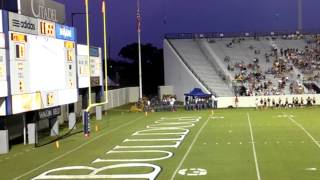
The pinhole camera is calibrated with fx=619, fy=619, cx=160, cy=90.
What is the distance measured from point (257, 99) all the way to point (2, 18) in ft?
101

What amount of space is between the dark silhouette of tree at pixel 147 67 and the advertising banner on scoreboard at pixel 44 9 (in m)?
44.4

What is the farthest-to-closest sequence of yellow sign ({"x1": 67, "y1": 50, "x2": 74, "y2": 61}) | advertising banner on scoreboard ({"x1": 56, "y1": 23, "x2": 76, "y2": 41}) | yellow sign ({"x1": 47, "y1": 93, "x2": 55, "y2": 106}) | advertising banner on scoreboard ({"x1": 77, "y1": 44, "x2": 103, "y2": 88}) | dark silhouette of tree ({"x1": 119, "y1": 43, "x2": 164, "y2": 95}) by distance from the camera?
dark silhouette of tree ({"x1": 119, "y1": 43, "x2": 164, "y2": 95}) < advertising banner on scoreboard ({"x1": 77, "y1": 44, "x2": 103, "y2": 88}) < yellow sign ({"x1": 67, "y1": 50, "x2": 74, "y2": 61}) < advertising banner on scoreboard ({"x1": 56, "y1": 23, "x2": 76, "y2": 41}) < yellow sign ({"x1": 47, "y1": 93, "x2": 55, "y2": 106})

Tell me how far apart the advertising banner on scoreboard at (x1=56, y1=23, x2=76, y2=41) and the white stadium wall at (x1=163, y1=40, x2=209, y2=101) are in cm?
2486

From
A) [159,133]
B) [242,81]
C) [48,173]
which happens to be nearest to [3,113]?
[48,173]

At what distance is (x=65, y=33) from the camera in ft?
95.5

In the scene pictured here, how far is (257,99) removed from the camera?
4984 centimetres

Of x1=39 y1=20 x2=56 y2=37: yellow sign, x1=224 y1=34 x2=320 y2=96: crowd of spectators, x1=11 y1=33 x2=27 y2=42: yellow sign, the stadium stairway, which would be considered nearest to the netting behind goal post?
x1=39 y1=20 x2=56 y2=37: yellow sign

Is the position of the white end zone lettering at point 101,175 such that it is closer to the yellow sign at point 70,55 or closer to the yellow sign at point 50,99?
the yellow sign at point 50,99

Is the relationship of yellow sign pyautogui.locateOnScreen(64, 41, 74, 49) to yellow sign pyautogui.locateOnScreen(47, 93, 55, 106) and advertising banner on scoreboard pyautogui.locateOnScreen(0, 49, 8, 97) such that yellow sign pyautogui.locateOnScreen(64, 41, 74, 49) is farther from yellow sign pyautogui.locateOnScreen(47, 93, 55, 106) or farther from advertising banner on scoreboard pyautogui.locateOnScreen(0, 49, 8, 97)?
advertising banner on scoreboard pyautogui.locateOnScreen(0, 49, 8, 97)

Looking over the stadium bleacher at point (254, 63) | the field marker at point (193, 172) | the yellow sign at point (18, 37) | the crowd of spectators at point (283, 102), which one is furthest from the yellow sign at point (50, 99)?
the stadium bleacher at point (254, 63)

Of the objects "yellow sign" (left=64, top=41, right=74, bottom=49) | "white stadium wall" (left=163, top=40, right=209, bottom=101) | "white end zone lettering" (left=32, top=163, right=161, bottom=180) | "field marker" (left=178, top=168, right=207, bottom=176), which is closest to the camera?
"white end zone lettering" (left=32, top=163, right=161, bottom=180)

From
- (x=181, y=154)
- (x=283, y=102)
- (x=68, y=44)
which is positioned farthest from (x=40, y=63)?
(x=283, y=102)

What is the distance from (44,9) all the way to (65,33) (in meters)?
1.92

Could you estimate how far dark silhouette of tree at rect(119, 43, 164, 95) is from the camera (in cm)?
8488
